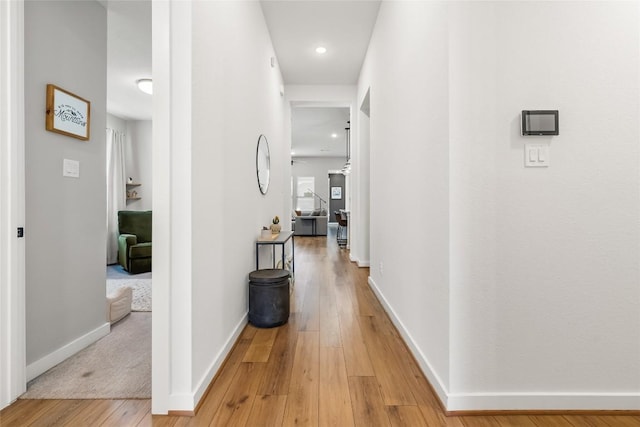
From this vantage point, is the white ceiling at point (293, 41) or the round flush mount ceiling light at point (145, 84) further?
the round flush mount ceiling light at point (145, 84)

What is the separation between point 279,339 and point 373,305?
1172mm

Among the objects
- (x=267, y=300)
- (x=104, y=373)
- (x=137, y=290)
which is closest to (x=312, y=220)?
(x=137, y=290)

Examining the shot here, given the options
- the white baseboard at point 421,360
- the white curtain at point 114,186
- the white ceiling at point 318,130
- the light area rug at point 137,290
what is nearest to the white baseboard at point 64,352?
the light area rug at point 137,290

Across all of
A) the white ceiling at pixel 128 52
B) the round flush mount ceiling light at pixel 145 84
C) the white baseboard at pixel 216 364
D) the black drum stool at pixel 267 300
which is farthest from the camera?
the round flush mount ceiling light at pixel 145 84

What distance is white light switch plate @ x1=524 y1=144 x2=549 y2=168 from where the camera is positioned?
156 centimetres

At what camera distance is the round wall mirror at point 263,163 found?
3.27 m

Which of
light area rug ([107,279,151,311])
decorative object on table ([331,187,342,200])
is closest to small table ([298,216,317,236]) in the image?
decorative object on table ([331,187,342,200])

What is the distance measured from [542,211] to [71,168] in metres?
2.92

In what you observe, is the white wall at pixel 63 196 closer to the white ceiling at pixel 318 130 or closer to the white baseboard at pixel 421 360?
the white baseboard at pixel 421 360

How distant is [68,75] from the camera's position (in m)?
2.23

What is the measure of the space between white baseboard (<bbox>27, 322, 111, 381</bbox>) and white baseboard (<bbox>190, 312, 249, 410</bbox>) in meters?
1.06

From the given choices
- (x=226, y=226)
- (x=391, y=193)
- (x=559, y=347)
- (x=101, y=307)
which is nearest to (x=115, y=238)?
(x=101, y=307)

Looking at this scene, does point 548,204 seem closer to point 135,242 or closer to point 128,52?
point 128,52

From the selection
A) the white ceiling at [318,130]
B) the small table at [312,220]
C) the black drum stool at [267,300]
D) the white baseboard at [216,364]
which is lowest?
the white baseboard at [216,364]
